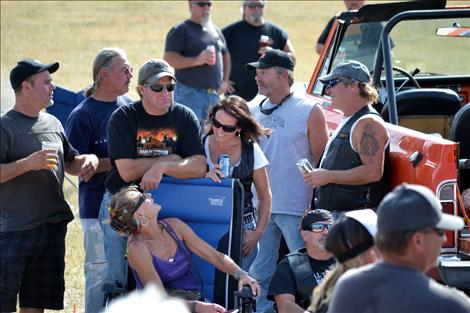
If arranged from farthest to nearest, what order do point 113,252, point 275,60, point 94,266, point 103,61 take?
1. point 275,60
2. point 103,61
3. point 94,266
4. point 113,252

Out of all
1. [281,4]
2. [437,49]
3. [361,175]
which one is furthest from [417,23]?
[281,4]

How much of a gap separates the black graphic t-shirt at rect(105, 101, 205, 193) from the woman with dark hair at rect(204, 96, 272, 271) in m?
0.26

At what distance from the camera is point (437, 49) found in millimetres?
10359

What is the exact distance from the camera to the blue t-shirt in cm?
738

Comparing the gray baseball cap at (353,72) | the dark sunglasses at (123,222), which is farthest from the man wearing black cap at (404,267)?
the gray baseball cap at (353,72)

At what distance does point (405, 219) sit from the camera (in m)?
3.68

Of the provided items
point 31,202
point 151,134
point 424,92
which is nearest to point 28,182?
point 31,202

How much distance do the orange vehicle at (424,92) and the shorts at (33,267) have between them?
2233mm

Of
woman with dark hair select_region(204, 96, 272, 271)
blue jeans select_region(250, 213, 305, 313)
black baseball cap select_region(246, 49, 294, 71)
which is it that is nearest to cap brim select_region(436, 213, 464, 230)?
woman with dark hair select_region(204, 96, 272, 271)

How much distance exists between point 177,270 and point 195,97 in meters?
6.36

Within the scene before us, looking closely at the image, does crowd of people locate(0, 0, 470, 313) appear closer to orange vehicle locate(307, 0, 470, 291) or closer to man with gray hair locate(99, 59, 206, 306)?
man with gray hair locate(99, 59, 206, 306)

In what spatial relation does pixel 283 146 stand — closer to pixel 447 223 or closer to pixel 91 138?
pixel 91 138

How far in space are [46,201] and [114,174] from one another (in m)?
0.48

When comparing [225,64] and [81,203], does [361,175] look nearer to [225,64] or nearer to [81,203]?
[81,203]
